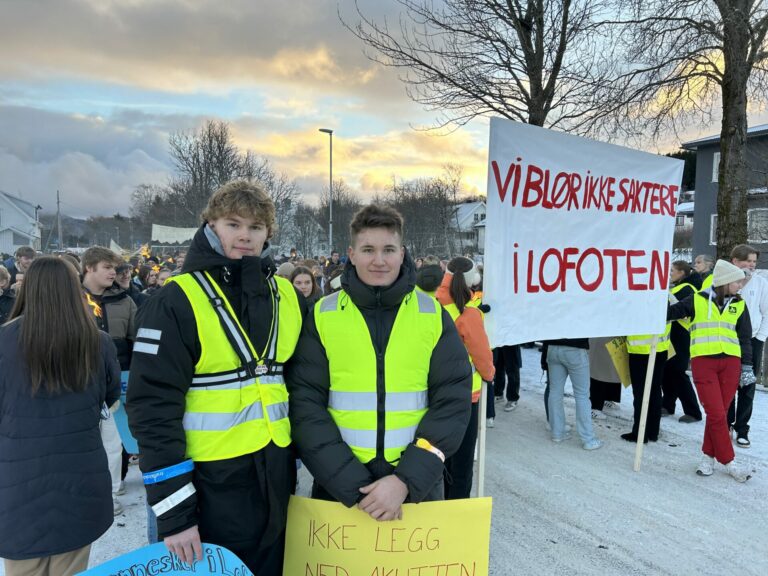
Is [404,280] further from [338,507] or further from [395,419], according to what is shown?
[338,507]

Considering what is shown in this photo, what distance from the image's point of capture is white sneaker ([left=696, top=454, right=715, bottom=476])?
470 cm

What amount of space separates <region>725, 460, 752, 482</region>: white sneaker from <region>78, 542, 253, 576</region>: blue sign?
15.2ft

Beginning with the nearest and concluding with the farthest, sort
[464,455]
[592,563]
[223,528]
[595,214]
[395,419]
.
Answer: [223,528]
[395,419]
[592,563]
[464,455]
[595,214]

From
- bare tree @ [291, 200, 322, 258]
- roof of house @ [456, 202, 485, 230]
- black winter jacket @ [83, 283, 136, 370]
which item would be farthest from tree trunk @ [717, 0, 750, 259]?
roof of house @ [456, 202, 485, 230]

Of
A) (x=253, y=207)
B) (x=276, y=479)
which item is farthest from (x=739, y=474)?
(x=253, y=207)

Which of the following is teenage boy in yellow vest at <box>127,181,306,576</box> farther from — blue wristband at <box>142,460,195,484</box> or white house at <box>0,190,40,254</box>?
white house at <box>0,190,40,254</box>

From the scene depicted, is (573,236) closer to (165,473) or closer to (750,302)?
(750,302)

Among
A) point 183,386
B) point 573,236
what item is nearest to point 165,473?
point 183,386

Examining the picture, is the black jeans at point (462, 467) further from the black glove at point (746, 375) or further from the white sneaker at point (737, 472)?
the black glove at point (746, 375)

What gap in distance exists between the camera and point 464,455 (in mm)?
3840

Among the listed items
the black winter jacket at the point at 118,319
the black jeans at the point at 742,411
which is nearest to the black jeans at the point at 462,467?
the black winter jacket at the point at 118,319

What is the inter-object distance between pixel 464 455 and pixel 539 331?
3.72ft

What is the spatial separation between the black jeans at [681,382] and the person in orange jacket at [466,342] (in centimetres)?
344

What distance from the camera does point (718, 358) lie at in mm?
4664
